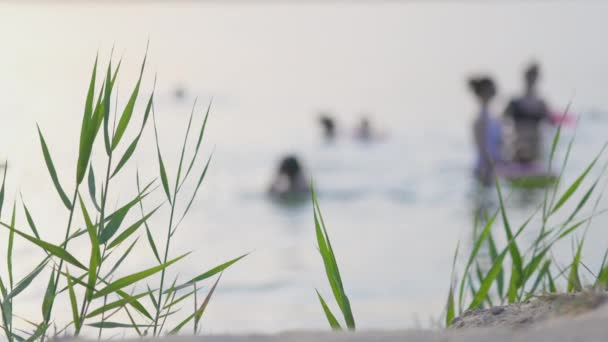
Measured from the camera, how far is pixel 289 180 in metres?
12.4

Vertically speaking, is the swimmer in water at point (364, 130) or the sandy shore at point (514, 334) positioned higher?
the swimmer in water at point (364, 130)

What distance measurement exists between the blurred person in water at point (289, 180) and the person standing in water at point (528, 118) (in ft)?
7.12

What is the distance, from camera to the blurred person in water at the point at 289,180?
40.1ft

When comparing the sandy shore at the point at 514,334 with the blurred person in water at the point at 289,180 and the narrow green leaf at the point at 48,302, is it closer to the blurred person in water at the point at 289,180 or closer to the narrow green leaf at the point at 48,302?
the narrow green leaf at the point at 48,302

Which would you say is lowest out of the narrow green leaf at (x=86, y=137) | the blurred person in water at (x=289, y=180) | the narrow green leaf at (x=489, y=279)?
the narrow green leaf at (x=489, y=279)

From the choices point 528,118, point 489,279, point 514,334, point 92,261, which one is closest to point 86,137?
point 92,261

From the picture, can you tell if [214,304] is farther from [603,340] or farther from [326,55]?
[326,55]

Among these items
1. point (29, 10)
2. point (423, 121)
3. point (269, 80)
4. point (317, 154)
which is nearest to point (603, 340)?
point (317, 154)

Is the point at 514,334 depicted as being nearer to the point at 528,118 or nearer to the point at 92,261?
the point at 92,261

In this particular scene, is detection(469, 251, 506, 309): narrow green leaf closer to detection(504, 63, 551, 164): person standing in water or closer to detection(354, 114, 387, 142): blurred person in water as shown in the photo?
detection(504, 63, 551, 164): person standing in water

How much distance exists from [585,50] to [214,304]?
17099 mm

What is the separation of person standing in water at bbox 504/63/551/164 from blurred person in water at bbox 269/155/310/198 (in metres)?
2.17

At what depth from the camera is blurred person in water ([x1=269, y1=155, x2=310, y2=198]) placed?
12234 mm

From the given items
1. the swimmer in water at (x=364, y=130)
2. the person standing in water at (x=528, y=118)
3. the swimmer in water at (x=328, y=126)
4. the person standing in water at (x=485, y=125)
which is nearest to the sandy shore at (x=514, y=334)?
the person standing in water at (x=485, y=125)
